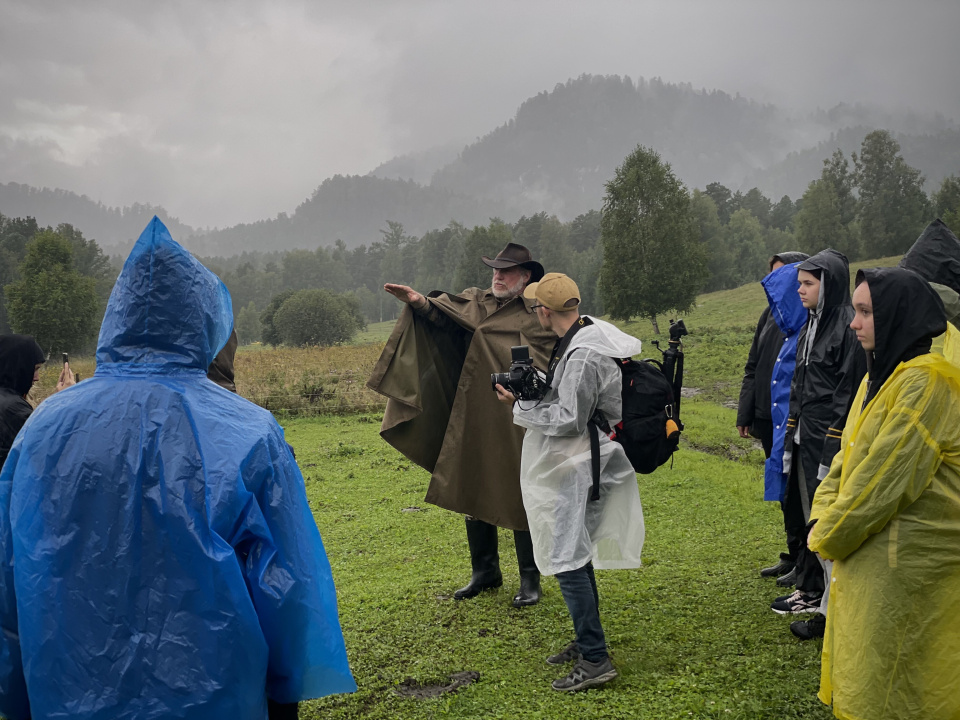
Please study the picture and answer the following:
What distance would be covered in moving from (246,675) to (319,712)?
2.39 metres

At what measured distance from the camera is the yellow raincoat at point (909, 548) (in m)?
2.88

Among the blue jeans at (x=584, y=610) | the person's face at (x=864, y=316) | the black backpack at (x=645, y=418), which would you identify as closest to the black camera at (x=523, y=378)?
the black backpack at (x=645, y=418)

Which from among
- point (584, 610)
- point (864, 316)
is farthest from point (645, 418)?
point (864, 316)

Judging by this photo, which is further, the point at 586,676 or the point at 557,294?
the point at 557,294

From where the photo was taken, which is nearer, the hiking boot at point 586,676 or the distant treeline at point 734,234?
the hiking boot at point 586,676

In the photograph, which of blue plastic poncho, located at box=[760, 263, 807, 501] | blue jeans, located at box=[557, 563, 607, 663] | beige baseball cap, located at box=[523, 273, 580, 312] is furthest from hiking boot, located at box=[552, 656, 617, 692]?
beige baseball cap, located at box=[523, 273, 580, 312]

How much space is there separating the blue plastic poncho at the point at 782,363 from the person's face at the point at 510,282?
6.06 ft

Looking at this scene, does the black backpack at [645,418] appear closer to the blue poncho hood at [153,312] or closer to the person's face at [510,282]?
the person's face at [510,282]

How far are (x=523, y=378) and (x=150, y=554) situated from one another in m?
2.38

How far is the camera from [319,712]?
14.1ft

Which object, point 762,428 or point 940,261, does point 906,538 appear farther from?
point 762,428

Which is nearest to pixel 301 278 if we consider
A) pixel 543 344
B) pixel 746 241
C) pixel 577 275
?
pixel 577 275

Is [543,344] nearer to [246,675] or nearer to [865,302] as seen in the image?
[865,302]

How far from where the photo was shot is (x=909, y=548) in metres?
2.92
